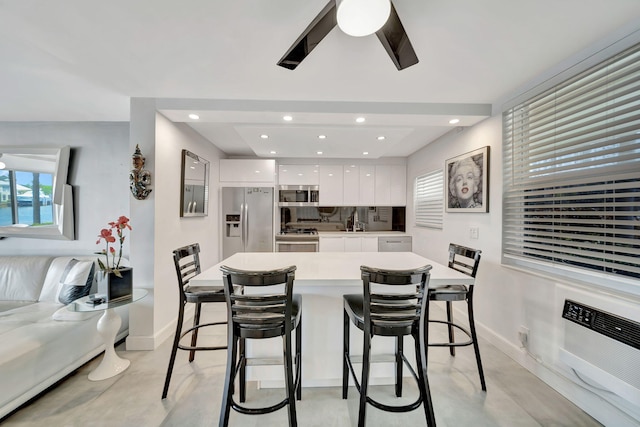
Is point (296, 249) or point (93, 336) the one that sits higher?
point (296, 249)

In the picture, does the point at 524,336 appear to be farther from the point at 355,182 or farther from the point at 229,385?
the point at 355,182

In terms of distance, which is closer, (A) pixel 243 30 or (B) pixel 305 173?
(A) pixel 243 30

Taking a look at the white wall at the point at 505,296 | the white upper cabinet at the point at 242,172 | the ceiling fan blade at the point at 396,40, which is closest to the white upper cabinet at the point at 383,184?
the white wall at the point at 505,296

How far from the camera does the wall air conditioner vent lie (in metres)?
1.35

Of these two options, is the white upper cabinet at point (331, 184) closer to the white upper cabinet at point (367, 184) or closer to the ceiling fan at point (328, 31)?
the white upper cabinet at point (367, 184)

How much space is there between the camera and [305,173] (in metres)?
4.70

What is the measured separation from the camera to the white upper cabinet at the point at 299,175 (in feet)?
15.4

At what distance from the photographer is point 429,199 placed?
390cm

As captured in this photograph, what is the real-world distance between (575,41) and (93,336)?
420 cm

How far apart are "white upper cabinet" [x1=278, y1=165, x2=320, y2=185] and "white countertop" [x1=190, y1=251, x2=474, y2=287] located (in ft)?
8.47

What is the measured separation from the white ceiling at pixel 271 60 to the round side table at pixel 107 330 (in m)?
1.78

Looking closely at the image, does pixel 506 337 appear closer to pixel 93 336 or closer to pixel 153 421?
pixel 153 421

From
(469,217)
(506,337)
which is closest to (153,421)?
(506,337)

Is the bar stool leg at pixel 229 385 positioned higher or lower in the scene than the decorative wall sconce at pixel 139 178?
lower
